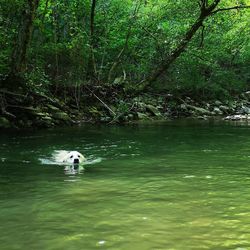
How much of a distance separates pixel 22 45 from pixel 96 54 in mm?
6643

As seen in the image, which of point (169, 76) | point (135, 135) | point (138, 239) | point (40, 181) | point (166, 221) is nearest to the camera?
point (138, 239)

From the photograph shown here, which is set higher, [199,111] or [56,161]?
[199,111]

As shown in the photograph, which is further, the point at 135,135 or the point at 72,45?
the point at 72,45

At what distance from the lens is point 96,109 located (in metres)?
22.3

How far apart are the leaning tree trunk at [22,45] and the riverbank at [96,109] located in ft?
2.93

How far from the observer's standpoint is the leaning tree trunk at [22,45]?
651 inches

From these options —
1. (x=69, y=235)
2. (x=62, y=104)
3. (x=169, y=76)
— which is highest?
(x=169, y=76)

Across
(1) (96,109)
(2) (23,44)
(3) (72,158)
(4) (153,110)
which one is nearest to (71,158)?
(3) (72,158)

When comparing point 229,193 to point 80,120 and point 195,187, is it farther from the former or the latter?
point 80,120

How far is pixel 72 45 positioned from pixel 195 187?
13758mm

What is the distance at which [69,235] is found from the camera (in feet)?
14.9

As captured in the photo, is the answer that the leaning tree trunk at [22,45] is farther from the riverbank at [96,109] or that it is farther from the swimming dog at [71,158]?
the swimming dog at [71,158]

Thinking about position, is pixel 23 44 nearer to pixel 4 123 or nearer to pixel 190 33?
pixel 4 123

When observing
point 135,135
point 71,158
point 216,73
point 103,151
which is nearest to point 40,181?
point 71,158
